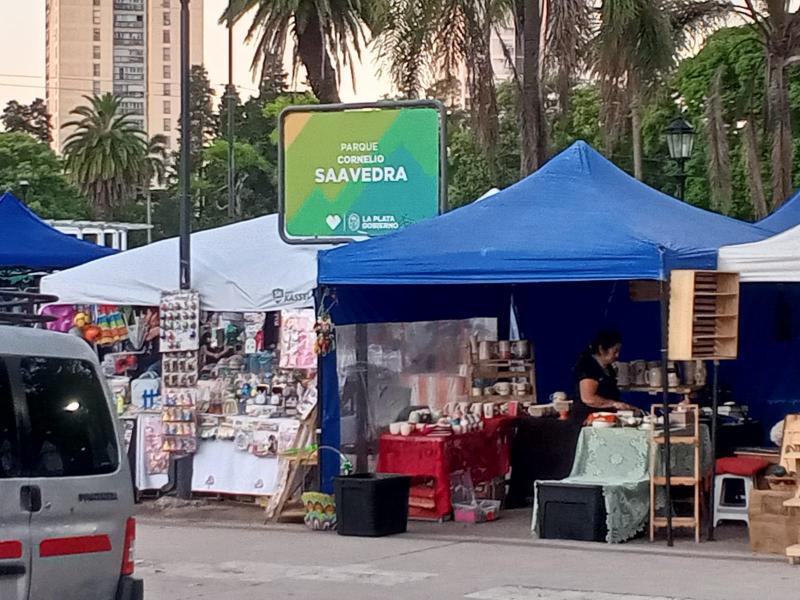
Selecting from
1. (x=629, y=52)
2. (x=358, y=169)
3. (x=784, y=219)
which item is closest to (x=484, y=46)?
(x=629, y=52)

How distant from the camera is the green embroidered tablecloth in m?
12.1

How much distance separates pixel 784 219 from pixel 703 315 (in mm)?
4102

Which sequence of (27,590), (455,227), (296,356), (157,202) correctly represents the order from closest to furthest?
1. (27,590)
2. (455,227)
3. (296,356)
4. (157,202)

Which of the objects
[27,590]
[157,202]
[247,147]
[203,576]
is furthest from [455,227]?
[157,202]

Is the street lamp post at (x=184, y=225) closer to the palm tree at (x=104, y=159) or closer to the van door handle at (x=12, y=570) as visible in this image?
the van door handle at (x=12, y=570)

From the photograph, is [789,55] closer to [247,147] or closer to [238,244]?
[238,244]

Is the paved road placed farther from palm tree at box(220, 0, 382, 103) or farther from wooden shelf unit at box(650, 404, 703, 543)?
palm tree at box(220, 0, 382, 103)

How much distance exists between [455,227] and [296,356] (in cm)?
265

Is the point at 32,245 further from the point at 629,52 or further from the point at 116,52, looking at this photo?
the point at 116,52

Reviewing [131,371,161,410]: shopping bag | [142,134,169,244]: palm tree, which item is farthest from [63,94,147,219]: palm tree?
[131,371,161,410]: shopping bag

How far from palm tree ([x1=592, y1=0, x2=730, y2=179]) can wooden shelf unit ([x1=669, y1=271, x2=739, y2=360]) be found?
8.68 m

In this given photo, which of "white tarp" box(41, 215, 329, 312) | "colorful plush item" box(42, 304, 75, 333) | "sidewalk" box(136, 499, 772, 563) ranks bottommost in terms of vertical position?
"sidewalk" box(136, 499, 772, 563)

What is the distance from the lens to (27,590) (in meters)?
6.61

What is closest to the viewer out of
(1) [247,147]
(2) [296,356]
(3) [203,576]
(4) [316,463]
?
(3) [203,576]
